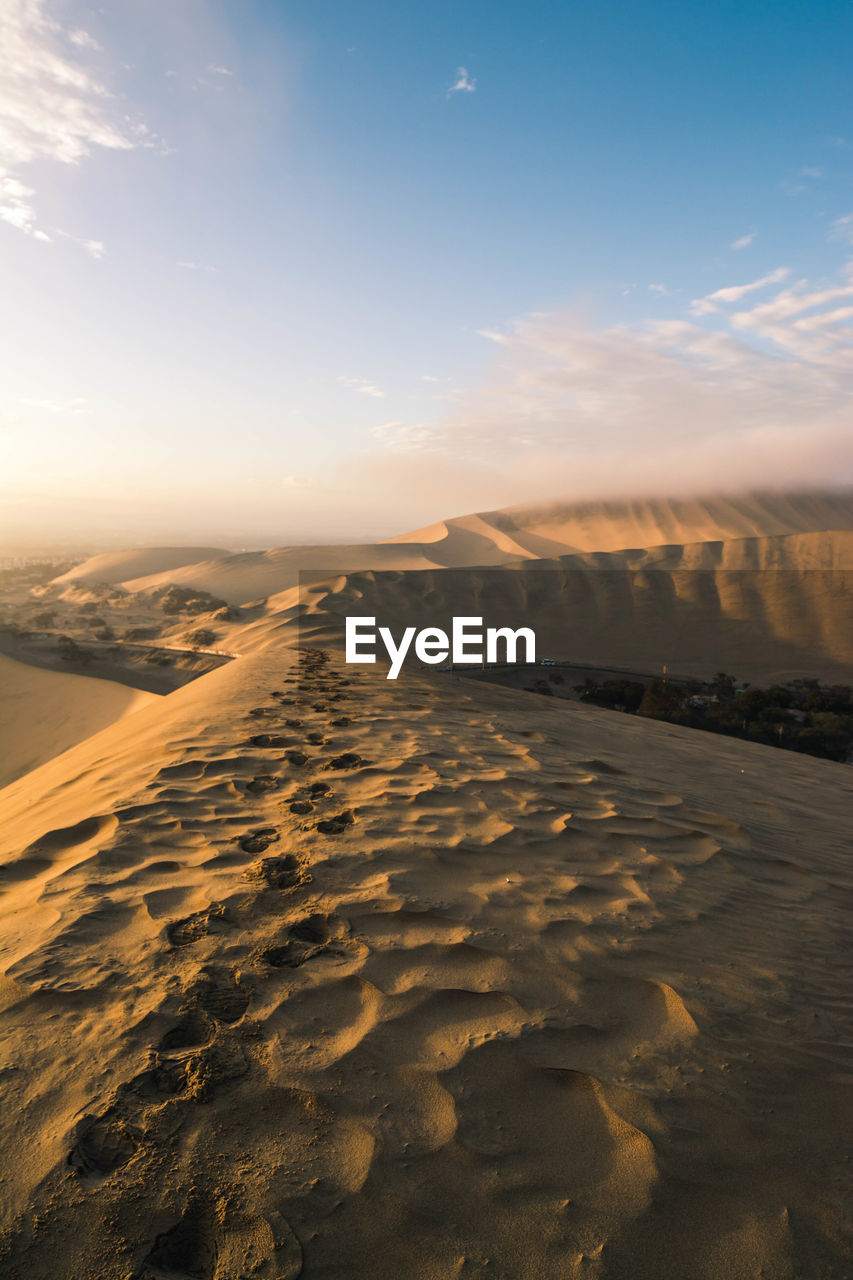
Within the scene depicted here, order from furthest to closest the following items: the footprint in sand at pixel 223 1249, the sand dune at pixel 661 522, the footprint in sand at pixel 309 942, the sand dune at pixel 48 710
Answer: the sand dune at pixel 661 522
the sand dune at pixel 48 710
the footprint in sand at pixel 309 942
the footprint in sand at pixel 223 1249

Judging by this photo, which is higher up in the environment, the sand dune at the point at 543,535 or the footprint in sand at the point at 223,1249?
the sand dune at the point at 543,535

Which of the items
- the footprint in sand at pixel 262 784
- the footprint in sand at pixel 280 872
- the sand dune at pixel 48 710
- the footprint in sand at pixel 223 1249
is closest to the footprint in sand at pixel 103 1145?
the footprint in sand at pixel 223 1249

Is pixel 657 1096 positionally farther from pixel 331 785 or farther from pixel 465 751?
pixel 465 751

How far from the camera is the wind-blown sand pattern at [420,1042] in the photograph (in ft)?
4.39

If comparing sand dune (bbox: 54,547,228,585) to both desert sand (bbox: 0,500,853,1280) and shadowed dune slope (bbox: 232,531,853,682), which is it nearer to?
shadowed dune slope (bbox: 232,531,853,682)

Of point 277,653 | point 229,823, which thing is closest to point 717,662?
point 277,653

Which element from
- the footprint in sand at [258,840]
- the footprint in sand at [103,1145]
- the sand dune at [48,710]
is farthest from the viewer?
the sand dune at [48,710]

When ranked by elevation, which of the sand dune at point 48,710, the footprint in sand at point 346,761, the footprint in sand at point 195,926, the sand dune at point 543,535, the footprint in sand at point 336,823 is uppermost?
the sand dune at point 543,535

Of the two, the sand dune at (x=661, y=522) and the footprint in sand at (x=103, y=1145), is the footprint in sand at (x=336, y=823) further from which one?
the sand dune at (x=661, y=522)

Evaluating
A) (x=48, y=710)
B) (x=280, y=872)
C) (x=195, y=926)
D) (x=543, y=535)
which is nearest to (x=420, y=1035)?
(x=195, y=926)

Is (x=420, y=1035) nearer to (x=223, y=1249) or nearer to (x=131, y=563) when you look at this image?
(x=223, y=1249)

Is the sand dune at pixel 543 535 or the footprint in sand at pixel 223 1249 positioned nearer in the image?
the footprint in sand at pixel 223 1249

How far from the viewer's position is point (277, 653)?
12977mm

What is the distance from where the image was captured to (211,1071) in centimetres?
175
